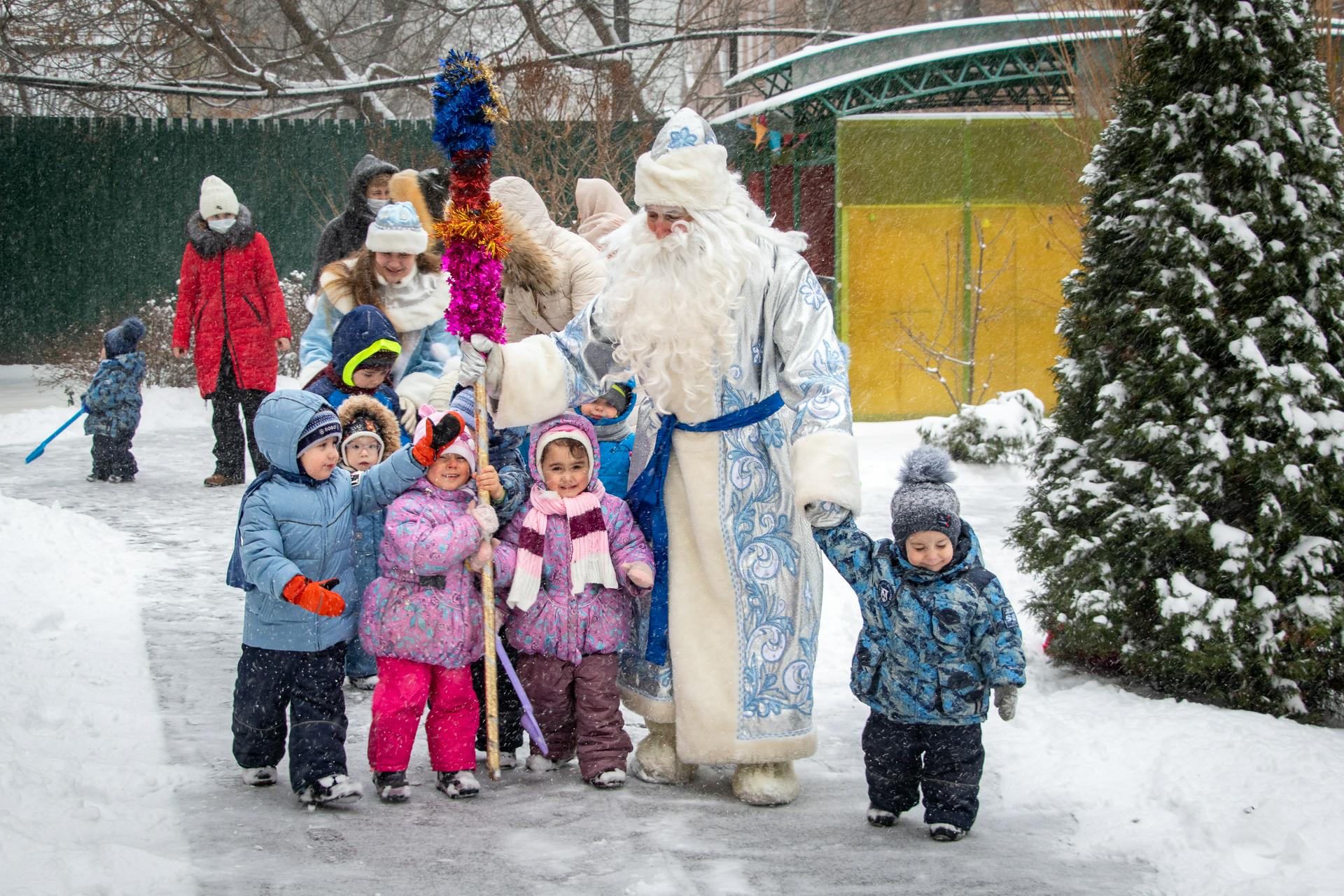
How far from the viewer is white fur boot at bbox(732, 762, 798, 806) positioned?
158 inches

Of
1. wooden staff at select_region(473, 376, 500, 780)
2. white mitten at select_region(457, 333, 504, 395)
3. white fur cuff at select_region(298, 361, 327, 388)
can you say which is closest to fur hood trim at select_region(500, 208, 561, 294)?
white fur cuff at select_region(298, 361, 327, 388)

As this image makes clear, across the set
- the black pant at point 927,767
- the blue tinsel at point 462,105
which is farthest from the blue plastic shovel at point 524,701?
the blue tinsel at point 462,105

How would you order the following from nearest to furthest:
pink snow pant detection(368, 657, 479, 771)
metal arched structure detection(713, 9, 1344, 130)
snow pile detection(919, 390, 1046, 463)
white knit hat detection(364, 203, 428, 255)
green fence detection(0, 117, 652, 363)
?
1. pink snow pant detection(368, 657, 479, 771)
2. white knit hat detection(364, 203, 428, 255)
3. snow pile detection(919, 390, 1046, 463)
4. metal arched structure detection(713, 9, 1344, 130)
5. green fence detection(0, 117, 652, 363)

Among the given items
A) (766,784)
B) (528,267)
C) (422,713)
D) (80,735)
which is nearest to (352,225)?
(528,267)

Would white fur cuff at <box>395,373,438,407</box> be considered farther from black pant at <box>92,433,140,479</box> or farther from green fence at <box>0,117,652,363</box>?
green fence at <box>0,117,652,363</box>

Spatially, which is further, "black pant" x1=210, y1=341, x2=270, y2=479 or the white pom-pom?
"black pant" x1=210, y1=341, x2=270, y2=479

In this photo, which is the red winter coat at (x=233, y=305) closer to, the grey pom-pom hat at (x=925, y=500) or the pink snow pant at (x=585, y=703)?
the pink snow pant at (x=585, y=703)

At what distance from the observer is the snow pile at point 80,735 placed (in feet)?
10.8

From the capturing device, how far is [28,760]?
158 inches

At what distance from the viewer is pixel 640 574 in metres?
4.07

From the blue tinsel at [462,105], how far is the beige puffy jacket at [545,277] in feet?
4.20

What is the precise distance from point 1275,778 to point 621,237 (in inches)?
102

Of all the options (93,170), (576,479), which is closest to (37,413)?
(93,170)

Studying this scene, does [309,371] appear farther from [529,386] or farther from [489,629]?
[489,629]
